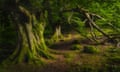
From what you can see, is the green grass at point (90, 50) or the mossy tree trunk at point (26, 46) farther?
the green grass at point (90, 50)

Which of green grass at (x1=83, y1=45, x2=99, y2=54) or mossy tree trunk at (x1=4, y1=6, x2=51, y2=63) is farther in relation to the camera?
green grass at (x1=83, y1=45, x2=99, y2=54)

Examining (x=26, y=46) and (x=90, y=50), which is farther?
(x=90, y=50)

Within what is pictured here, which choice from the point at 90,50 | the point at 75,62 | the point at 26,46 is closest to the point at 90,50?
the point at 90,50

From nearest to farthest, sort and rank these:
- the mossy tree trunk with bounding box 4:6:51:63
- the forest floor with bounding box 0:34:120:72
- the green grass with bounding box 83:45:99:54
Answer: the forest floor with bounding box 0:34:120:72
the mossy tree trunk with bounding box 4:6:51:63
the green grass with bounding box 83:45:99:54

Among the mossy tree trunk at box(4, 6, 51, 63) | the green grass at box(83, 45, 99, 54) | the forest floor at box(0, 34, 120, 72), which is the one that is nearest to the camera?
the forest floor at box(0, 34, 120, 72)

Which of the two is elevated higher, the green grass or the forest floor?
the green grass

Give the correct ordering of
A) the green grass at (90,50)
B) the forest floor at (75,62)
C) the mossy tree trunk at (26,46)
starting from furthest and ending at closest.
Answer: the green grass at (90,50) → the mossy tree trunk at (26,46) → the forest floor at (75,62)

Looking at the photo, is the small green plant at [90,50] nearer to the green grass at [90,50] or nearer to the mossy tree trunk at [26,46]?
the green grass at [90,50]

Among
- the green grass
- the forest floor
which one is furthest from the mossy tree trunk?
the green grass

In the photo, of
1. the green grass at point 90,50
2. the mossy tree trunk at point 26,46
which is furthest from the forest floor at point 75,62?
the mossy tree trunk at point 26,46

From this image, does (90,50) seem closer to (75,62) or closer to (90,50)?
(90,50)

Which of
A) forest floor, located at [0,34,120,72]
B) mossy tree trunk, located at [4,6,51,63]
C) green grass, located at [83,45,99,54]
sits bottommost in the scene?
forest floor, located at [0,34,120,72]

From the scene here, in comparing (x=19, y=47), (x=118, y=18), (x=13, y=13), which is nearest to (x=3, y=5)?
(x=13, y=13)

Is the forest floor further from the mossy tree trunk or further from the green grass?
the mossy tree trunk
